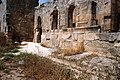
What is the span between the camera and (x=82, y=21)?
859 centimetres

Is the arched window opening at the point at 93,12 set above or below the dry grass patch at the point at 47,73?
above

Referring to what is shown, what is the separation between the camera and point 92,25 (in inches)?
316

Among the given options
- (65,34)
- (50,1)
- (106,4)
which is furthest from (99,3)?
(50,1)

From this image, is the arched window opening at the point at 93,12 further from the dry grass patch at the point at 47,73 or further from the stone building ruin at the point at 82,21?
the dry grass patch at the point at 47,73

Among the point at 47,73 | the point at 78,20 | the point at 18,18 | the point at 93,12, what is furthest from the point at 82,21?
the point at 18,18

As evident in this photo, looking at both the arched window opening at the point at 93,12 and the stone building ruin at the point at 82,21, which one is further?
the arched window opening at the point at 93,12

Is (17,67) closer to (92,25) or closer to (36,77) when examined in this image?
(36,77)

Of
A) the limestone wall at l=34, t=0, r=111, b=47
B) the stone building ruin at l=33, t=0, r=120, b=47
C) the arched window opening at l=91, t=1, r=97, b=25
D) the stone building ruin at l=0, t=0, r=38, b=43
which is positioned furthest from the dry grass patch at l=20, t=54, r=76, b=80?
the stone building ruin at l=0, t=0, r=38, b=43

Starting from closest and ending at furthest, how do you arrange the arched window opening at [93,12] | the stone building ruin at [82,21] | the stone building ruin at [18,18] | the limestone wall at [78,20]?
the stone building ruin at [82,21] → the limestone wall at [78,20] → the arched window opening at [93,12] → the stone building ruin at [18,18]

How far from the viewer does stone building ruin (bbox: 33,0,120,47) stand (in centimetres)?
731

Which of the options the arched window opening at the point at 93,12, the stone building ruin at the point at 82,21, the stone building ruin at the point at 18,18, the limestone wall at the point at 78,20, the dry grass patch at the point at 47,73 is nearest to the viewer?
the dry grass patch at the point at 47,73

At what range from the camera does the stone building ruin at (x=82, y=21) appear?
7.31 m

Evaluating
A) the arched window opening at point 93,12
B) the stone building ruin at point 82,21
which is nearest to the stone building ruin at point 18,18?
the stone building ruin at point 82,21

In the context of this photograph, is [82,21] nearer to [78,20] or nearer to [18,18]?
[78,20]
